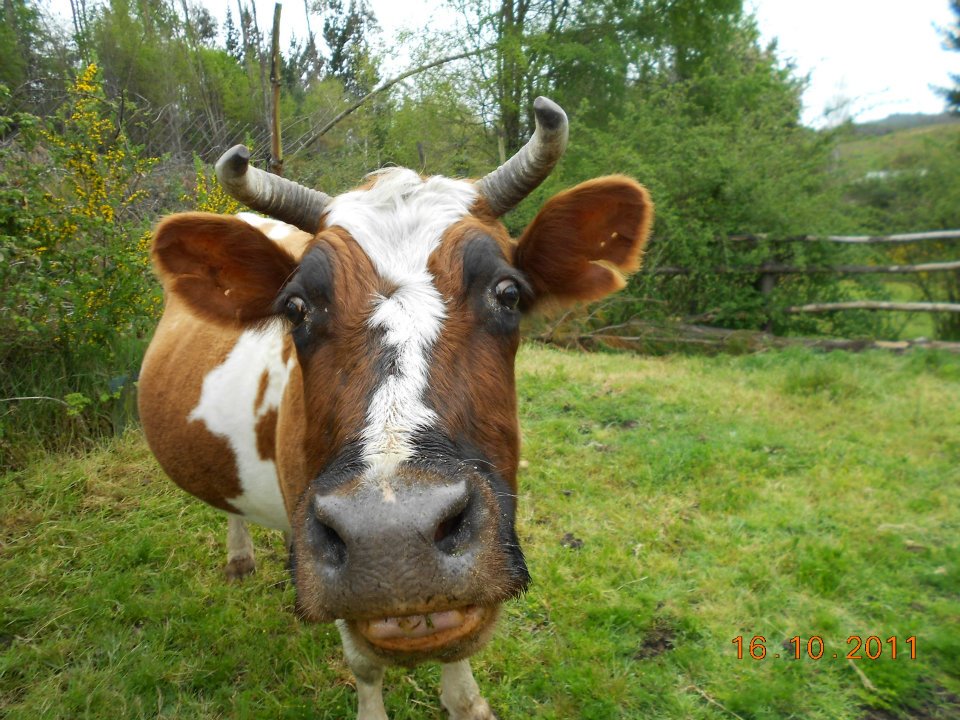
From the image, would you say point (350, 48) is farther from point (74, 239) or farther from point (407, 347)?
point (407, 347)

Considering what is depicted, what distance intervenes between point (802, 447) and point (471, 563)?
4829 millimetres

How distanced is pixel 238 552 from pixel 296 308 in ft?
7.82

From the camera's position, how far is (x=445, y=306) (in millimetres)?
1676

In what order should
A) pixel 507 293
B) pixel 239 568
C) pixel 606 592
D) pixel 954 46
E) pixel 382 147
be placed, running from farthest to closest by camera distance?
pixel 954 46
pixel 382 147
pixel 239 568
pixel 606 592
pixel 507 293

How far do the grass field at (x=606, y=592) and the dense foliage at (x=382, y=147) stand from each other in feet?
3.30

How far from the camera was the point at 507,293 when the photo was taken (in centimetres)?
184

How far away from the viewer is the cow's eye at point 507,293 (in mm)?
1826

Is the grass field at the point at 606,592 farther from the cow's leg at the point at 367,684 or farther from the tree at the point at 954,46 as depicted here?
the tree at the point at 954,46

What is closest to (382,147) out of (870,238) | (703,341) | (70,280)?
(703,341)

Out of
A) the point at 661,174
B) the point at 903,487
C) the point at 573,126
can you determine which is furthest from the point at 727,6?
the point at 903,487

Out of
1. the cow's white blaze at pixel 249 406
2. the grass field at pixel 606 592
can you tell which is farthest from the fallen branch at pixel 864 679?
the cow's white blaze at pixel 249 406

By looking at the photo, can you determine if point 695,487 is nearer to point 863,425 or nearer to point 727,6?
point 863,425

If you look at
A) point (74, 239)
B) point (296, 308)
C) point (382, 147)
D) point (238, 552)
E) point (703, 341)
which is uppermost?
point (382, 147)

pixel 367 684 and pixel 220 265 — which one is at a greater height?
pixel 220 265
